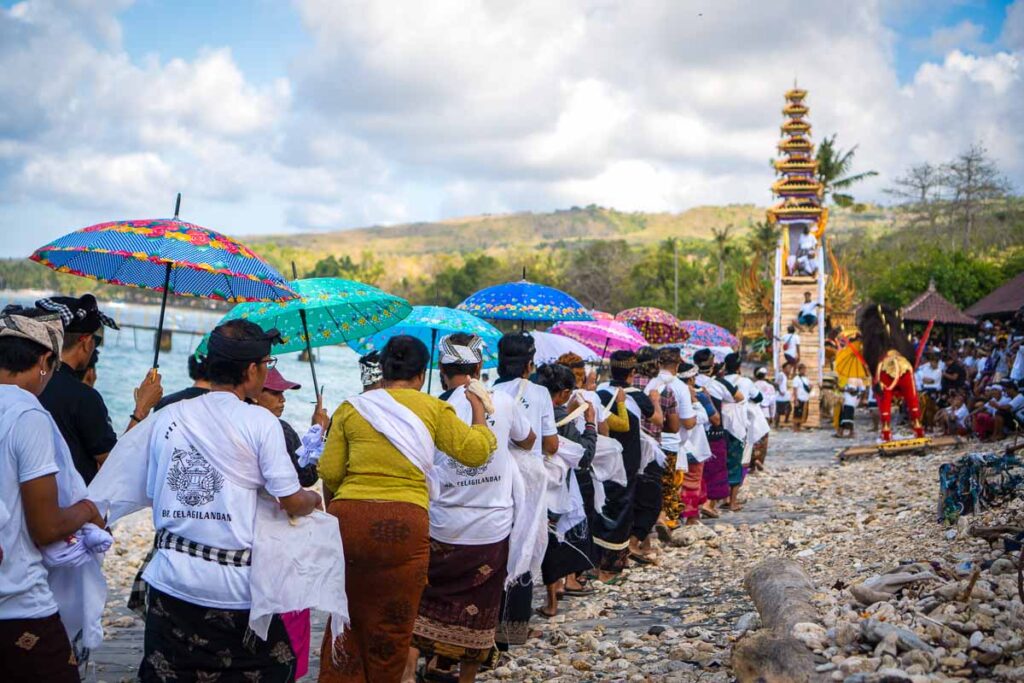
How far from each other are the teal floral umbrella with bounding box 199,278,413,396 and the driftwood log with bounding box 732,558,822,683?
2.99 m

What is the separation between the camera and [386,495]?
12.8 feet

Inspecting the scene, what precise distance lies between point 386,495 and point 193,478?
0.94 metres

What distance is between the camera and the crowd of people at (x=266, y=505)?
118 inches

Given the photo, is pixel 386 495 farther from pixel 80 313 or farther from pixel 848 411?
pixel 848 411

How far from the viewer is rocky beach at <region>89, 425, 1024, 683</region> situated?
4352 millimetres

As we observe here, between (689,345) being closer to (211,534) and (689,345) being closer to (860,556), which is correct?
(860,556)

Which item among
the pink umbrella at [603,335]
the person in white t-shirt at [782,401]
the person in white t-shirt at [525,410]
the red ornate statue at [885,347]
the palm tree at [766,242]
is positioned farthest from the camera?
the palm tree at [766,242]

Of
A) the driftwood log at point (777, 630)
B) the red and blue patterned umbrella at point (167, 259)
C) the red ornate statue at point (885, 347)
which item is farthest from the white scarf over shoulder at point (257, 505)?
the red ornate statue at point (885, 347)

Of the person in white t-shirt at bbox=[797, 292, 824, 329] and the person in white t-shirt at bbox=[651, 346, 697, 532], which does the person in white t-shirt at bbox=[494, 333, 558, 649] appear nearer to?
the person in white t-shirt at bbox=[651, 346, 697, 532]

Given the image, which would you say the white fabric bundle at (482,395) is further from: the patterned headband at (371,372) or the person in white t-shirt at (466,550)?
the patterned headband at (371,372)

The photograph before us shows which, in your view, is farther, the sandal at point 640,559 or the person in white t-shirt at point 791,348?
the person in white t-shirt at point 791,348

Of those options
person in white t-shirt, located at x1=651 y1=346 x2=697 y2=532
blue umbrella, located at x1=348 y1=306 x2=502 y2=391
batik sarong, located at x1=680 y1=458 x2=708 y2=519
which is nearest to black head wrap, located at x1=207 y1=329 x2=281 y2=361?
blue umbrella, located at x1=348 y1=306 x2=502 y2=391

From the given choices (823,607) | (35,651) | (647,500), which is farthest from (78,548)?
(647,500)

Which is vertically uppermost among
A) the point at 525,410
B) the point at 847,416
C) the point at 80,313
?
the point at 80,313
